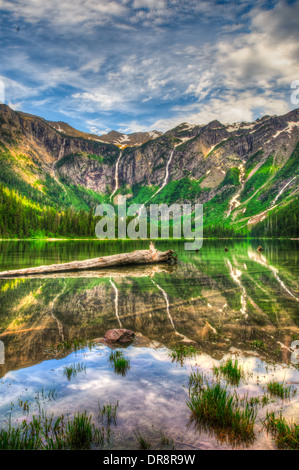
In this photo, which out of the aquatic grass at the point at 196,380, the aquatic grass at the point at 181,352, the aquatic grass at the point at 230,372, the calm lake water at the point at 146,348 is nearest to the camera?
the calm lake water at the point at 146,348

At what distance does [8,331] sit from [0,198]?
599ft

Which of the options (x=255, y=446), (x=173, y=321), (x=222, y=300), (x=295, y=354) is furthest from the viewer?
(x=222, y=300)

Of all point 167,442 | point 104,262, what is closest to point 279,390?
point 167,442

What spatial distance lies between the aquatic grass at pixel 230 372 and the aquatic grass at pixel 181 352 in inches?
49.7

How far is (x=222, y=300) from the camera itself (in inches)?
685

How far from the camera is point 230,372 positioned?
758cm

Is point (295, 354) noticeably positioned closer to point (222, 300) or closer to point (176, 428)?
point (176, 428)

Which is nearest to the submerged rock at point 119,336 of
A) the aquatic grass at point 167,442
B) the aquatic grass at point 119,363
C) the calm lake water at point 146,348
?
the calm lake water at point 146,348

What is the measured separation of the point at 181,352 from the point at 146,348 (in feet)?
4.47

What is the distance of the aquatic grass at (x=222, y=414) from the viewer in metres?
5.23

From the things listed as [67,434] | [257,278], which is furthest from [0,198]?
[67,434]

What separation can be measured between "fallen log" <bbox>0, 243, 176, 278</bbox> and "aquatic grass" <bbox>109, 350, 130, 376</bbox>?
828 inches

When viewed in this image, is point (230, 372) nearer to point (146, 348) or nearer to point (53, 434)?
point (146, 348)

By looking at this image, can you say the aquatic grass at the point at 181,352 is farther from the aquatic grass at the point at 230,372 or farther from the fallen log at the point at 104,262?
the fallen log at the point at 104,262
